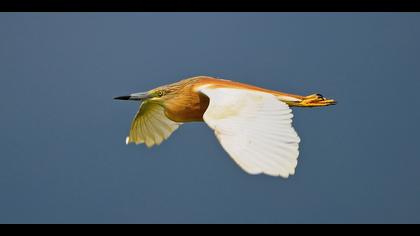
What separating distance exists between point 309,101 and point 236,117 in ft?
3.44

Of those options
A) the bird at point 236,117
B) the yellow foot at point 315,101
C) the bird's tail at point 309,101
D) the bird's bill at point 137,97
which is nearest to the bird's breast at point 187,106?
the bird at point 236,117

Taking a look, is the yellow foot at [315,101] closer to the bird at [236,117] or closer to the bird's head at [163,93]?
the bird at [236,117]

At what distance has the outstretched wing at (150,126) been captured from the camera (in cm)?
466

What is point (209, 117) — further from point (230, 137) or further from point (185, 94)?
point (185, 94)

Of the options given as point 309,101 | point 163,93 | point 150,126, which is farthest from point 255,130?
point 150,126

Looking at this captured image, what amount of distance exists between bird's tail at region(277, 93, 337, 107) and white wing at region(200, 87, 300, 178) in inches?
21.0

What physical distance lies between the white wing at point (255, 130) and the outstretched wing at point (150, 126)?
3.75ft

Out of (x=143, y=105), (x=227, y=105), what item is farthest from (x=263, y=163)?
(x=143, y=105)

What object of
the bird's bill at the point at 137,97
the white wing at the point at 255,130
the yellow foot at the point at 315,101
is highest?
the bird's bill at the point at 137,97

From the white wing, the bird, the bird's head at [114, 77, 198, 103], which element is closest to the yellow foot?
the bird

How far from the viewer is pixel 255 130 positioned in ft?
9.89

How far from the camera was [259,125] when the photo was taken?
10.1 feet

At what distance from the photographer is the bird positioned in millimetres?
2752

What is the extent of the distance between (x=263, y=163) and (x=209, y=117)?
58 cm
